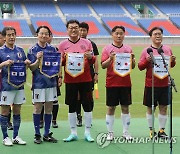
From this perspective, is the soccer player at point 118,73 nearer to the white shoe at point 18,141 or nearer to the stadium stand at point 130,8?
the white shoe at point 18,141

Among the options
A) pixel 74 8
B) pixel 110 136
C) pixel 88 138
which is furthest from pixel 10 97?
pixel 74 8

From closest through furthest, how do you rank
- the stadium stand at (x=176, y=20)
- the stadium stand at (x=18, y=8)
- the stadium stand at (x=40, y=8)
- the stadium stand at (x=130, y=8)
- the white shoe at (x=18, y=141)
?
the white shoe at (x=18, y=141) → the stadium stand at (x=176, y=20) → the stadium stand at (x=18, y=8) → the stadium stand at (x=40, y=8) → the stadium stand at (x=130, y=8)

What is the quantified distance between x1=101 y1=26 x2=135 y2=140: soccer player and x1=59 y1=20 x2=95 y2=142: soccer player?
289mm

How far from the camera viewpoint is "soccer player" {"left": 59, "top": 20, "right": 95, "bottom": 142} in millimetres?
6465

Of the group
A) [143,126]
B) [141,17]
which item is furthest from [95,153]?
[141,17]

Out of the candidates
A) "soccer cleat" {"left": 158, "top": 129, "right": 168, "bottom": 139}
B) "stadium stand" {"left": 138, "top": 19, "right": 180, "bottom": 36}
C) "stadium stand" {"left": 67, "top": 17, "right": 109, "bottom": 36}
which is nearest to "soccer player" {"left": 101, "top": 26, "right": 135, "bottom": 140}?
"soccer cleat" {"left": 158, "top": 129, "right": 168, "bottom": 139}

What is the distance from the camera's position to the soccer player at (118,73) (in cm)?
649

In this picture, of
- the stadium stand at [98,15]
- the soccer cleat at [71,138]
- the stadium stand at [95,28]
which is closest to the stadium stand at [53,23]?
the stadium stand at [98,15]

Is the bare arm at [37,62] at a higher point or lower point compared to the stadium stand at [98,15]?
lower

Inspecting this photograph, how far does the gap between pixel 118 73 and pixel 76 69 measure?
2.17ft

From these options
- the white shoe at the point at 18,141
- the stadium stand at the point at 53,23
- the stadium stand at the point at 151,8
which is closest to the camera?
the white shoe at the point at 18,141

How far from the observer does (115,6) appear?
2073 inches

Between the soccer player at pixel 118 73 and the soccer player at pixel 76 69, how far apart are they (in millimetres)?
289

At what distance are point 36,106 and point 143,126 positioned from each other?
2300mm
